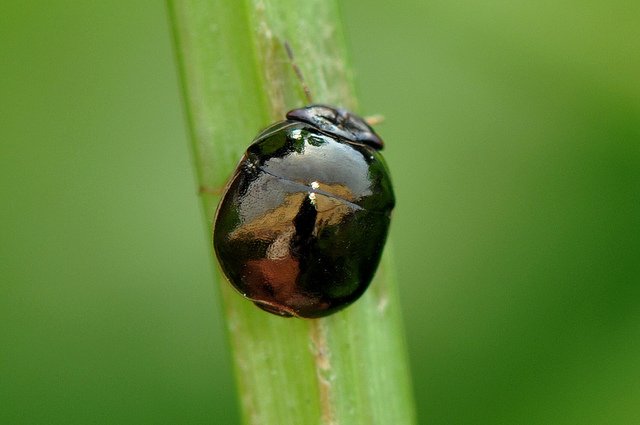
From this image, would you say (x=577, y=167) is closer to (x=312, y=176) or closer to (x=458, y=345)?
(x=458, y=345)

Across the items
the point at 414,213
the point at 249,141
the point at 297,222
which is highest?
the point at 249,141

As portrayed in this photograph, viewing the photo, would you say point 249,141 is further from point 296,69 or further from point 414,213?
point 414,213

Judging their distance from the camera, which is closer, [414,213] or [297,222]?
[297,222]

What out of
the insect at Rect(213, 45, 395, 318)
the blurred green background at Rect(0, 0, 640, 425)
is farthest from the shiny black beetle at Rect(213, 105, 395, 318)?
the blurred green background at Rect(0, 0, 640, 425)

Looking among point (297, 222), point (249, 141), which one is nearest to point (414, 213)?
point (297, 222)

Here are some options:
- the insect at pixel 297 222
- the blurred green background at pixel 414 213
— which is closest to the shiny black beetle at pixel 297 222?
the insect at pixel 297 222

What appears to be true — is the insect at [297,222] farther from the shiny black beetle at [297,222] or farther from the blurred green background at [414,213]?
the blurred green background at [414,213]

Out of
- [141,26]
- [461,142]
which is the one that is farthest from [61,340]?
[461,142]
